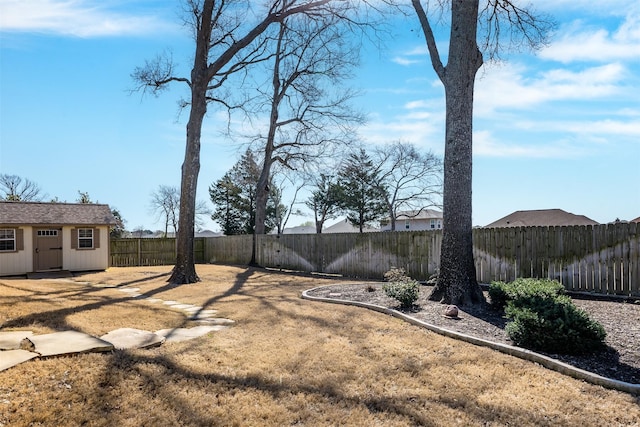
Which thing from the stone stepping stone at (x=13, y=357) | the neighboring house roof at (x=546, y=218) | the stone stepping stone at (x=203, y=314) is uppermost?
the neighboring house roof at (x=546, y=218)

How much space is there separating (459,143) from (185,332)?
18.3ft

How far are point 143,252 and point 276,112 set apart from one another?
1040 centimetres

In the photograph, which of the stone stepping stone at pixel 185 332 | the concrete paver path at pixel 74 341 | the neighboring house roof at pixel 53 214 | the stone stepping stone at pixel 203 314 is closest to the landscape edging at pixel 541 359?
the stone stepping stone at pixel 185 332

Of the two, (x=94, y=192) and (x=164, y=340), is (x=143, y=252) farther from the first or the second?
(x=164, y=340)

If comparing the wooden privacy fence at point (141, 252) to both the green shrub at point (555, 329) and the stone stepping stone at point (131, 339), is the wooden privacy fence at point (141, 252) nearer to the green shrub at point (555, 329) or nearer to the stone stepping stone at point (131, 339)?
the stone stepping stone at point (131, 339)

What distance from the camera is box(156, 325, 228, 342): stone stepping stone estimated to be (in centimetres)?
512

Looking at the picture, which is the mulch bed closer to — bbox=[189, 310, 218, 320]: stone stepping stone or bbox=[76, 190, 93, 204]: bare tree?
bbox=[189, 310, 218, 320]: stone stepping stone

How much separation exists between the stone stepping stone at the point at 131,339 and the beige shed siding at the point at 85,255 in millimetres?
14363

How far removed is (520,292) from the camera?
19.8 ft

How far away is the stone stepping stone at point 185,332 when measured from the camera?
202 inches

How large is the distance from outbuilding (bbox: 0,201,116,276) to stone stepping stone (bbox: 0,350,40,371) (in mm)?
14828

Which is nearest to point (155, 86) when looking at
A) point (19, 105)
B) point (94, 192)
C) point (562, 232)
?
point (19, 105)

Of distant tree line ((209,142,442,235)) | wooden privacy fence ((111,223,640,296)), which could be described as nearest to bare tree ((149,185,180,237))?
distant tree line ((209,142,442,235))

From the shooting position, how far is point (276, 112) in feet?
72.2
